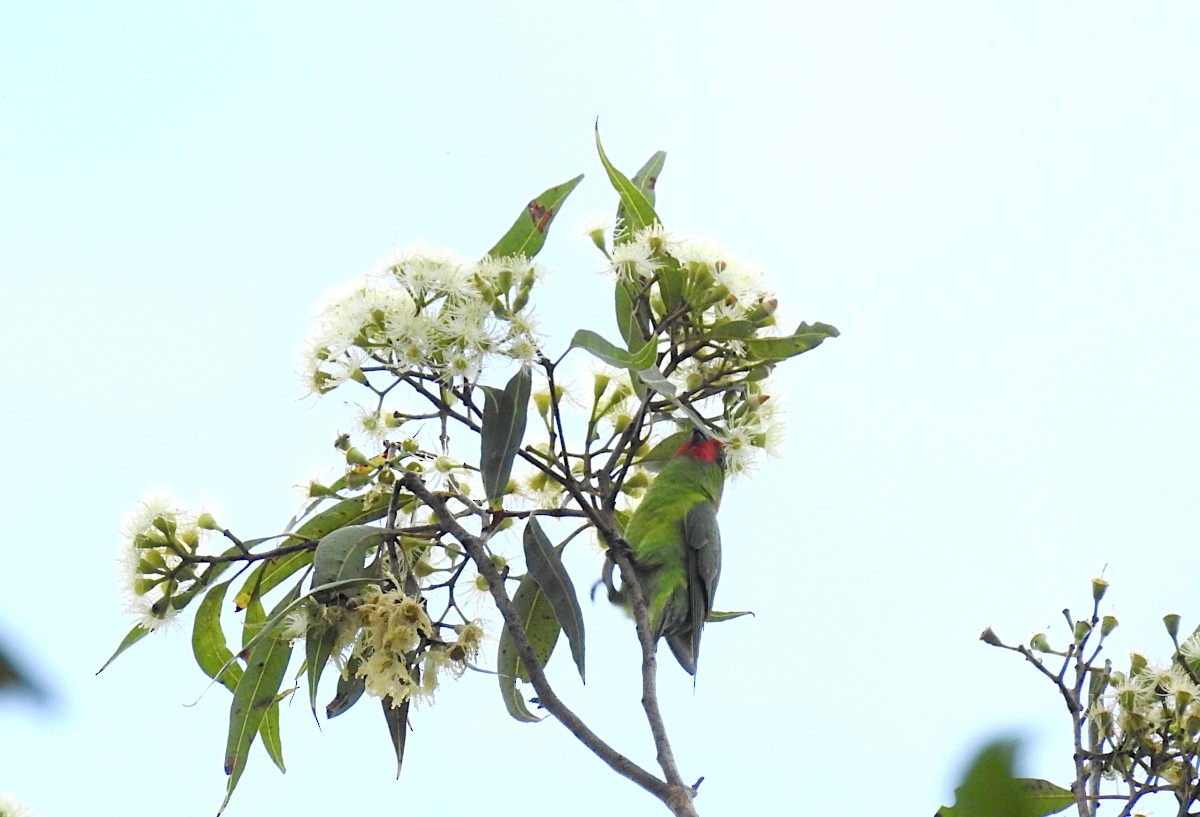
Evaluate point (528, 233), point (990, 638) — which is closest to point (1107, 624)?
point (990, 638)

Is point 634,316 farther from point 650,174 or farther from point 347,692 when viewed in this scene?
point 347,692

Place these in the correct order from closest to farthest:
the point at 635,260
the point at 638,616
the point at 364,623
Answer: the point at 638,616
the point at 364,623
the point at 635,260

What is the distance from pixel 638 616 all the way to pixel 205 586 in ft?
3.44

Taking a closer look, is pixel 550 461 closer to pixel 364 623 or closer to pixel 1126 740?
pixel 364 623

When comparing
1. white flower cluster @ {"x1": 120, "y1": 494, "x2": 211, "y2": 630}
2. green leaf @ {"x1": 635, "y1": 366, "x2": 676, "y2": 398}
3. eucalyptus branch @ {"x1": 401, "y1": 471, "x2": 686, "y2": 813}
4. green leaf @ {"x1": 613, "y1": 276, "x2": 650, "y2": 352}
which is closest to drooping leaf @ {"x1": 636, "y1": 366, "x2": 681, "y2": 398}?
green leaf @ {"x1": 635, "y1": 366, "x2": 676, "y2": 398}

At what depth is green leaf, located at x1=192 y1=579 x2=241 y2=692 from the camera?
2838 millimetres

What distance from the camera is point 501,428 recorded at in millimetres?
2547

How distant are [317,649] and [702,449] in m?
1.18

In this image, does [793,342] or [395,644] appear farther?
[793,342]

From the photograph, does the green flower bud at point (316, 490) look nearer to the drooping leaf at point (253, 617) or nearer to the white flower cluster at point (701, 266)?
the drooping leaf at point (253, 617)

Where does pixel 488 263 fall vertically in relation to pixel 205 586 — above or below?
above

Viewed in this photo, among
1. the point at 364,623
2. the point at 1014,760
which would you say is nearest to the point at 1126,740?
the point at 364,623

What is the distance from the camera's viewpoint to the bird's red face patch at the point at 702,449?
10.3 ft

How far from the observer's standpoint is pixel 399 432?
8.99ft
